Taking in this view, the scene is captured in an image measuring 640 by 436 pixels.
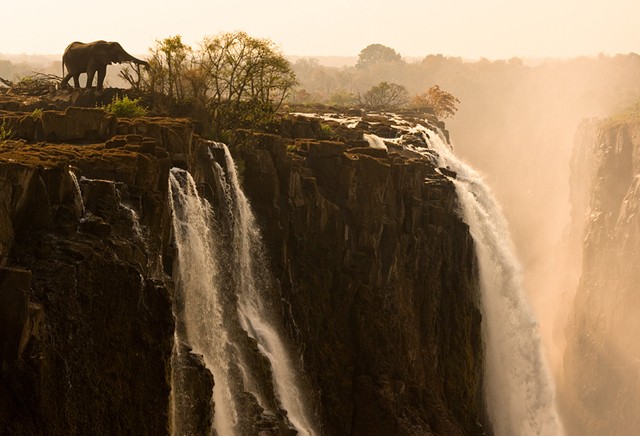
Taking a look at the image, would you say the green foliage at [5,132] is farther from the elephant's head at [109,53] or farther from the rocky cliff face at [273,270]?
the elephant's head at [109,53]

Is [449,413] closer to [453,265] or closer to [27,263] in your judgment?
[453,265]

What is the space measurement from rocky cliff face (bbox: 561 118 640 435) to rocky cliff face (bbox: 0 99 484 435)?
1025 inches

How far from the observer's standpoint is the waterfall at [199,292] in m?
24.0

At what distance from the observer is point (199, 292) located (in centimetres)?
2470

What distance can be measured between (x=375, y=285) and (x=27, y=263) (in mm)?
19130

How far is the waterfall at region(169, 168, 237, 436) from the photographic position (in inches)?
944

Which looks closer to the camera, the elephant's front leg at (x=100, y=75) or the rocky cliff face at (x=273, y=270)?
the rocky cliff face at (x=273, y=270)

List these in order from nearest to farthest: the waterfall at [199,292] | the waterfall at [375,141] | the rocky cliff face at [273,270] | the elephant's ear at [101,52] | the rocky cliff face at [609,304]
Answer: the rocky cliff face at [273,270], the waterfall at [199,292], the elephant's ear at [101,52], the waterfall at [375,141], the rocky cliff face at [609,304]

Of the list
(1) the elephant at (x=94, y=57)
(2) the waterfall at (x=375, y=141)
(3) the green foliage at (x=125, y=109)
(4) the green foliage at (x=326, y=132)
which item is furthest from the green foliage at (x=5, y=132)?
(2) the waterfall at (x=375, y=141)

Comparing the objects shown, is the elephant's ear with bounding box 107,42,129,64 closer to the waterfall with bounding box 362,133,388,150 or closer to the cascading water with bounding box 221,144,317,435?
the cascading water with bounding box 221,144,317,435

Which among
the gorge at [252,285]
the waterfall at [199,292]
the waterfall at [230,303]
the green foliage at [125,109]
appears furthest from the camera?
the green foliage at [125,109]

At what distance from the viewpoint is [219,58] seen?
3928 centimetres

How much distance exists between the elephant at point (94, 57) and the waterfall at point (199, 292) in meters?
11.6

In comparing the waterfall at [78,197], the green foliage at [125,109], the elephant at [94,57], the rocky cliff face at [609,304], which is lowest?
the rocky cliff face at [609,304]
